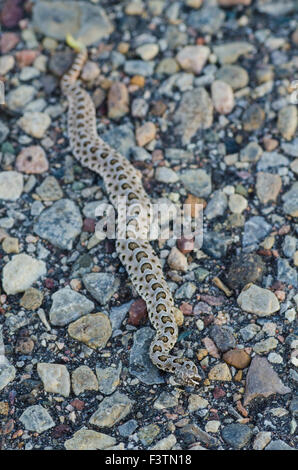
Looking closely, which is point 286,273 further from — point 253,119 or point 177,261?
point 253,119

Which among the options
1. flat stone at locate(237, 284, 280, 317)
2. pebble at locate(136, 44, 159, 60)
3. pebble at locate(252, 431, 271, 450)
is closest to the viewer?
pebble at locate(252, 431, 271, 450)

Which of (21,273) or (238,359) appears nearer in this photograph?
(238,359)

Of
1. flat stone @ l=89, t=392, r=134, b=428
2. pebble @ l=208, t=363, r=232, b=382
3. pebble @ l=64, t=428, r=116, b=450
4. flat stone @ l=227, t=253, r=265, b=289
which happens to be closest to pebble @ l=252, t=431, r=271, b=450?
pebble @ l=208, t=363, r=232, b=382

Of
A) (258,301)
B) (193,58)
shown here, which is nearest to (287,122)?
(193,58)

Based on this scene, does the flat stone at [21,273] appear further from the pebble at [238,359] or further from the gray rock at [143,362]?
the pebble at [238,359]

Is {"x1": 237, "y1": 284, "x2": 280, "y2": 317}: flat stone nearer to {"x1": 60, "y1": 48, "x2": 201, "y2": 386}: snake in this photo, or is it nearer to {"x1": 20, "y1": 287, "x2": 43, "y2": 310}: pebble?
{"x1": 60, "y1": 48, "x2": 201, "y2": 386}: snake

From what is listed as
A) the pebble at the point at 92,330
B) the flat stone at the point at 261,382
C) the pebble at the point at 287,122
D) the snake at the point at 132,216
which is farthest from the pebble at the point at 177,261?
the pebble at the point at 287,122
